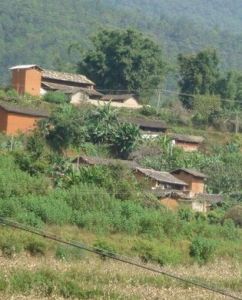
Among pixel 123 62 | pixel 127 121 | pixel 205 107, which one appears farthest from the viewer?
pixel 123 62

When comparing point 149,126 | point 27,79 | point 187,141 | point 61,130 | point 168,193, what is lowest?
point 168,193

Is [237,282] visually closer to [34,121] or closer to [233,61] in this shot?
[34,121]

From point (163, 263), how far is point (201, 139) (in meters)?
21.2

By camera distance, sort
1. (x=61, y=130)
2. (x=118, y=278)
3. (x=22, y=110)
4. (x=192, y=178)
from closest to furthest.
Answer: (x=118, y=278) → (x=61, y=130) → (x=192, y=178) → (x=22, y=110)

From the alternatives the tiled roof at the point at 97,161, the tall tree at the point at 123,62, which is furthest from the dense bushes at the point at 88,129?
the tall tree at the point at 123,62

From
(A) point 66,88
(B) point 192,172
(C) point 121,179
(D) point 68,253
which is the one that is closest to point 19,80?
(A) point 66,88

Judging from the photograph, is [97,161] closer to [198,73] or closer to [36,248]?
[36,248]

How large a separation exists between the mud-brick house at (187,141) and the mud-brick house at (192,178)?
4.47m

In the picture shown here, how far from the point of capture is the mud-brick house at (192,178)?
44094 mm

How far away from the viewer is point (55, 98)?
5100 cm

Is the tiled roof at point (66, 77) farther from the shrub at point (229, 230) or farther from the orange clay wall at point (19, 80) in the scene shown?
the shrub at point (229, 230)

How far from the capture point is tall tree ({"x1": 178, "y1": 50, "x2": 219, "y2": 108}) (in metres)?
61.2

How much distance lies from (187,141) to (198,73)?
12533 mm

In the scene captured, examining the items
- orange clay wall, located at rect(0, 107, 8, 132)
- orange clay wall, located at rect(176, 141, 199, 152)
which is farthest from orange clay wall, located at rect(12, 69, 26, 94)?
orange clay wall, located at rect(176, 141, 199, 152)
